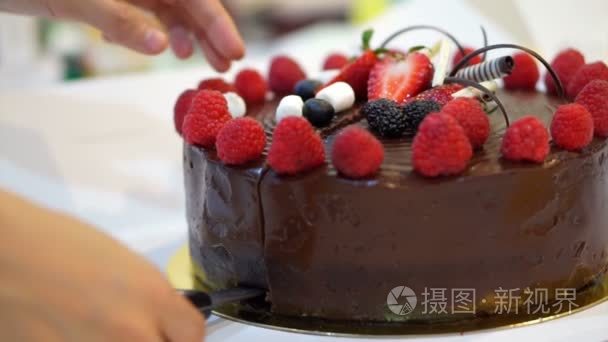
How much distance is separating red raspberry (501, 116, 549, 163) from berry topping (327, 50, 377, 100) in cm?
56

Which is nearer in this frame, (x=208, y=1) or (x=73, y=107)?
(x=208, y=1)

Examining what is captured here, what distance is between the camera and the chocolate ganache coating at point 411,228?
57.4 inches

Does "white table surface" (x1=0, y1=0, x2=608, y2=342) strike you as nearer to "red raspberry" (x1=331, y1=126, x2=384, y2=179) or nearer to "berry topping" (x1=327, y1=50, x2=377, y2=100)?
"berry topping" (x1=327, y1=50, x2=377, y2=100)

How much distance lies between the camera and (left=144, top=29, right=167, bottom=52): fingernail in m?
2.08

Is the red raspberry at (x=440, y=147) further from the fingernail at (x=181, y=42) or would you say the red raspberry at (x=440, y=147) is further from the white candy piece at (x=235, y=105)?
the fingernail at (x=181, y=42)

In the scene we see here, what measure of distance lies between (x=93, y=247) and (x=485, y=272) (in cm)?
78

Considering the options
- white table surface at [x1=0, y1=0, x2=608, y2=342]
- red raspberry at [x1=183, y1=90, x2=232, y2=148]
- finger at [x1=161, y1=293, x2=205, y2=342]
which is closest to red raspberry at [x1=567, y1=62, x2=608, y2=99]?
red raspberry at [x1=183, y1=90, x2=232, y2=148]

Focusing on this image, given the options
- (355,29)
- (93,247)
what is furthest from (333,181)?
(355,29)

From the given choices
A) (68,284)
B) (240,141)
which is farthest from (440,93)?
(68,284)

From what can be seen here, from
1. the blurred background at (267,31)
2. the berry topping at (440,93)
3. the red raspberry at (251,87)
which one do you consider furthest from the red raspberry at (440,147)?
the blurred background at (267,31)

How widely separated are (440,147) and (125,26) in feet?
3.45

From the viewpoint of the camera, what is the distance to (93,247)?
1.06 metres

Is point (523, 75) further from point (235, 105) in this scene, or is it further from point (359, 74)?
point (235, 105)

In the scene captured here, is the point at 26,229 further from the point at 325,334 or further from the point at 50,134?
the point at 50,134
